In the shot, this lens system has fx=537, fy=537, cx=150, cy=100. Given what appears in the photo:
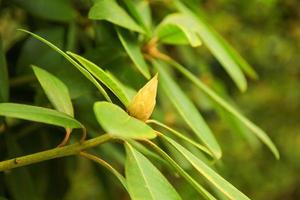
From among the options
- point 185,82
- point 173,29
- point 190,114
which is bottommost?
point 185,82

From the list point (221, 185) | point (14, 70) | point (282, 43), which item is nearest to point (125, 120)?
point (221, 185)

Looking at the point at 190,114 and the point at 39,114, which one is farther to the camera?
the point at 190,114

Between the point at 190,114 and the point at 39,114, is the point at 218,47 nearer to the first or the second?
the point at 190,114

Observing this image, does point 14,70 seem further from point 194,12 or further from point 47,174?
point 194,12

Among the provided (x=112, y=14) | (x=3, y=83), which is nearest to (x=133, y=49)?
(x=112, y=14)

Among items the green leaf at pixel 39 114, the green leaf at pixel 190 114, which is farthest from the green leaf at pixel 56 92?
the green leaf at pixel 190 114

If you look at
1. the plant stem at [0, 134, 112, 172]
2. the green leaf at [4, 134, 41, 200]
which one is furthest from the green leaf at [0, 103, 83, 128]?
the green leaf at [4, 134, 41, 200]
